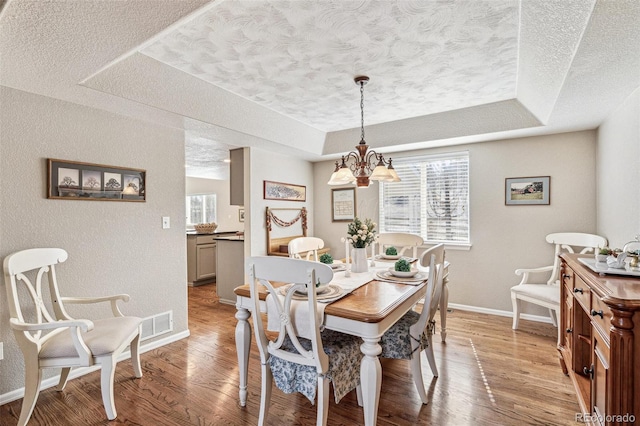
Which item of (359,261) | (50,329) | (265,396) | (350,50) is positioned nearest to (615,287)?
(359,261)

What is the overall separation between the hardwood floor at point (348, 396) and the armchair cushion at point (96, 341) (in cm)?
44

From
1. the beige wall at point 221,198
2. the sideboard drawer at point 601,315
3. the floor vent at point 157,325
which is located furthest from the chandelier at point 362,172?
the beige wall at point 221,198

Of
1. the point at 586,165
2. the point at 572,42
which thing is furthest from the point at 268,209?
the point at 586,165

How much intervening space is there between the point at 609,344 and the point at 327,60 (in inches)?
90.7

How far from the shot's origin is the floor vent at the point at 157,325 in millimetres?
2887

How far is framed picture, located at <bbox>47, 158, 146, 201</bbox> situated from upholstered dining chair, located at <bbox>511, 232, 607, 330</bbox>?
3.96 m

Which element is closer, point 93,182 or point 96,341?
point 96,341

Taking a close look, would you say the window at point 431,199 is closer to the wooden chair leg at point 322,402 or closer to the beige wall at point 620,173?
the beige wall at point 620,173

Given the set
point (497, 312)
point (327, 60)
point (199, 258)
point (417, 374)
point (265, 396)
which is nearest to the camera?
point (265, 396)

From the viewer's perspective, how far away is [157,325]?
298 centimetres

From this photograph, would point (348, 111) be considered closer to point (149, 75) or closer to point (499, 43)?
point (499, 43)

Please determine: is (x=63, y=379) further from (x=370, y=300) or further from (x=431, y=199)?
(x=431, y=199)

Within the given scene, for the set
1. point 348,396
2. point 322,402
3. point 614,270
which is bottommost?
point 348,396

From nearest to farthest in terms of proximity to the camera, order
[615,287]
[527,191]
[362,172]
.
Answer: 1. [615,287]
2. [362,172]
3. [527,191]
